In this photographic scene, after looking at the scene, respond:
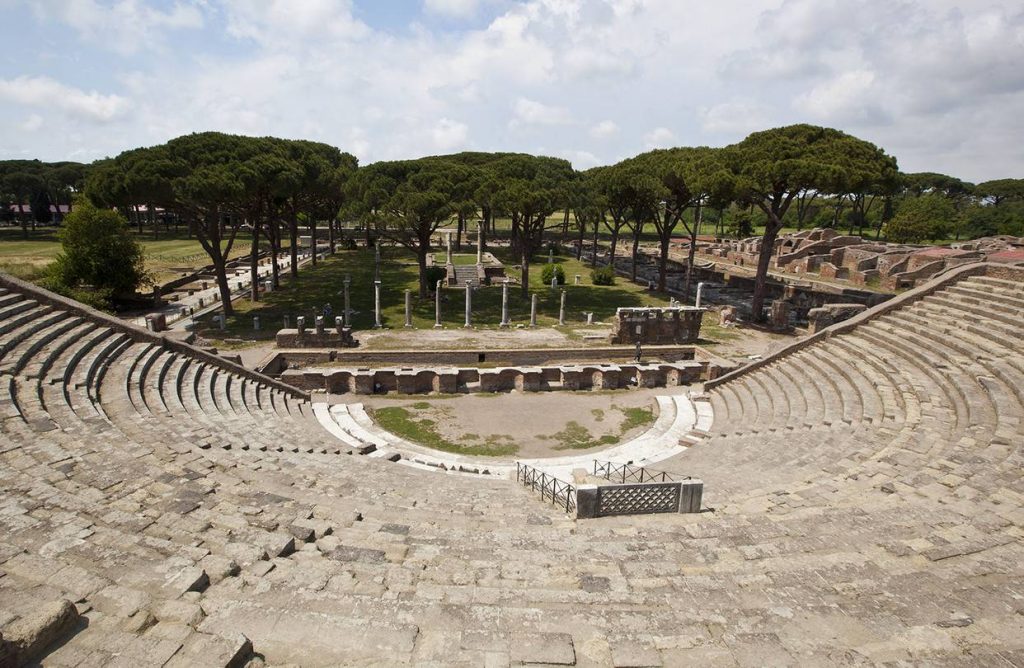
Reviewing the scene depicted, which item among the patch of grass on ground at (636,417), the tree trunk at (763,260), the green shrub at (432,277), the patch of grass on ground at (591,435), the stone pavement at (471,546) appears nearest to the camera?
the stone pavement at (471,546)

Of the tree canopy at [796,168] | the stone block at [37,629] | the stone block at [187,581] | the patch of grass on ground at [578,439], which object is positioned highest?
the tree canopy at [796,168]

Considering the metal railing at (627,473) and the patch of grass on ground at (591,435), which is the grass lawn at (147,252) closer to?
the patch of grass on ground at (591,435)

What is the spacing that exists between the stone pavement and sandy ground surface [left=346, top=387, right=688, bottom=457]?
3815 mm

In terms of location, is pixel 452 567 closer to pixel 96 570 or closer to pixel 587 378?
pixel 96 570

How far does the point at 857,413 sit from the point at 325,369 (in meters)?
19.6

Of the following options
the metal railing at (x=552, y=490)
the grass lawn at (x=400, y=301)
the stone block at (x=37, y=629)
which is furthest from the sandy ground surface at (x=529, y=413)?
the stone block at (x=37, y=629)

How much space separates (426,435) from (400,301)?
20.3 metres

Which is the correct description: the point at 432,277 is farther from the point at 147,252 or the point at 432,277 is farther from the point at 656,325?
the point at 147,252

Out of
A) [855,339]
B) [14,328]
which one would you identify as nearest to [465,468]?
[14,328]

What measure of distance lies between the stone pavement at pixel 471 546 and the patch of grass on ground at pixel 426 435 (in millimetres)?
2844

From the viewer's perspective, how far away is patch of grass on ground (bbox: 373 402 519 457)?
55.8 feet

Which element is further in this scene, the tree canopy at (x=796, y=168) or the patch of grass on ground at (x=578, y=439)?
the tree canopy at (x=796, y=168)

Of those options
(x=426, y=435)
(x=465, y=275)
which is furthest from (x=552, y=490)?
(x=465, y=275)

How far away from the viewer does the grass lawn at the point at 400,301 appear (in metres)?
31.7
